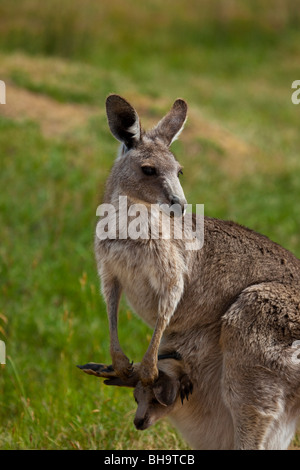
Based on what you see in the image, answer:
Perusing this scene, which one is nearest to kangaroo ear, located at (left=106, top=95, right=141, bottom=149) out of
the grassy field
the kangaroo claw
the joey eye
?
the kangaroo claw

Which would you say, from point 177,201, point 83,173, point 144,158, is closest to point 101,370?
point 177,201

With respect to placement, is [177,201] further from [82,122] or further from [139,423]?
[82,122]

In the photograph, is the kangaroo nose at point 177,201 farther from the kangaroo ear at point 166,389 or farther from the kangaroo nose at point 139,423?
the kangaroo nose at point 139,423

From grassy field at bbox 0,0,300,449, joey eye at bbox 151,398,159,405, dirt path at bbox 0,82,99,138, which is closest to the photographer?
joey eye at bbox 151,398,159,405

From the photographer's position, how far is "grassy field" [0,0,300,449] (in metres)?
4.85

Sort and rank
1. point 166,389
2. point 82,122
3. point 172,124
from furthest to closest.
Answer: point 82,122, point 172,124, point 166,389

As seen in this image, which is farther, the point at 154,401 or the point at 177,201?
the point at 154,401

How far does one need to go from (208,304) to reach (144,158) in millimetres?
861

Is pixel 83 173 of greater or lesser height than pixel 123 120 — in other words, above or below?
above

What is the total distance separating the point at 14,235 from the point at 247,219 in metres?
2.79

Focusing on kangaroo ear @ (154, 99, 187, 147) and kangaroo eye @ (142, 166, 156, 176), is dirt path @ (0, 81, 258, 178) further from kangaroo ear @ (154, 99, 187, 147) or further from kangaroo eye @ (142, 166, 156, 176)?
→ kangaroo eye @ (142, 166, 156, 176)

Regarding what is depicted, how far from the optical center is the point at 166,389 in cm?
375

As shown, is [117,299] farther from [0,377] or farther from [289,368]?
[0,377]

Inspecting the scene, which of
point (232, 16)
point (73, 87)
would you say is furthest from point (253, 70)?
point (73, 87)
